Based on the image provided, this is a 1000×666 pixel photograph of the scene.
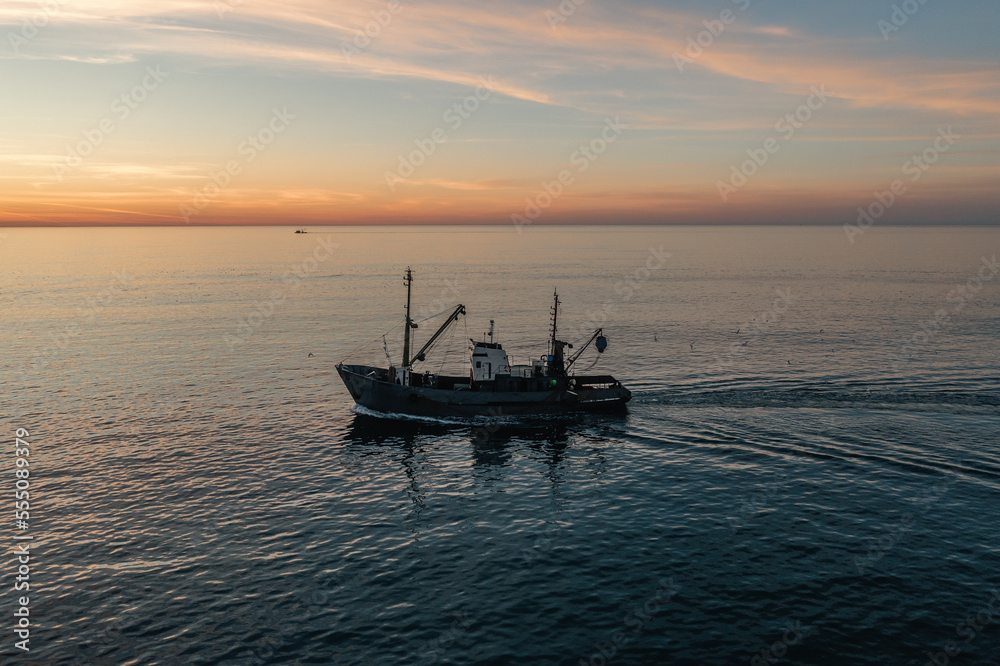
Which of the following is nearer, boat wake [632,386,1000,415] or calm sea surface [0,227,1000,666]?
calm sea surface [0,227,1000,666]

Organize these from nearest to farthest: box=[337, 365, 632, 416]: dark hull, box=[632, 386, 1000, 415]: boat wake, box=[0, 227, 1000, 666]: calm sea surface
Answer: box=[0, 227, 1000, 666]: calm sea surface < box=[632, 386, 1000, 415]: boat wake < box=[337, 365, 632, 416]: dark hull

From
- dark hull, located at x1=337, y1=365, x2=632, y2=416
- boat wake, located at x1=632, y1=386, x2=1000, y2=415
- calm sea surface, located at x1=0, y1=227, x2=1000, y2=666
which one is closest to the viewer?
calm sea surface, located at x1=0, y1=227, x2=1000, y2=666

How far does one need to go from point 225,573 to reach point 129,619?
5195 millimetres

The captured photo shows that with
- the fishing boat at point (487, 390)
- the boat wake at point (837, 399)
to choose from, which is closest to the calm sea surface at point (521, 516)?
the boat wake at point (837, 399)

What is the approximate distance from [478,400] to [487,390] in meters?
2.04

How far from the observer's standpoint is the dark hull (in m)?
66.4

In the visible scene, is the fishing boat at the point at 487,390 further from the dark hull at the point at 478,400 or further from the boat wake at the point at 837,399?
the boat wake at the point at 837,399

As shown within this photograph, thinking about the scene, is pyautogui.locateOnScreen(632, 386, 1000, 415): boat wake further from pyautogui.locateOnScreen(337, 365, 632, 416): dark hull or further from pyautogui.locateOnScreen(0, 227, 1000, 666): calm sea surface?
pyautogui.locateOnScreen(337, 365, 632, 416): dark hull

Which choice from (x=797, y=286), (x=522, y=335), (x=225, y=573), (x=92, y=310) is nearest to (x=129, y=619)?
(x=225, y=573)

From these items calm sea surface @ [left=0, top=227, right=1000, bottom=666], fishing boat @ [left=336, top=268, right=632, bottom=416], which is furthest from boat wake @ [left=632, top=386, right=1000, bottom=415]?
fishing boat @ [left=336, top=268, right=632, bottom=416]

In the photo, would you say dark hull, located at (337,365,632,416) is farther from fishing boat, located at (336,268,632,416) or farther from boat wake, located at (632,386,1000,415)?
boat wake, located at (632,386,1000,415)

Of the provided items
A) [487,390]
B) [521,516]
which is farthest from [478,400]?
[521,516]

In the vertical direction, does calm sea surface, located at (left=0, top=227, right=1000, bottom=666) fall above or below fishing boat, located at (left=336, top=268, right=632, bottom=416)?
below

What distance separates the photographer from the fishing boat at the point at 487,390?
66.5m
